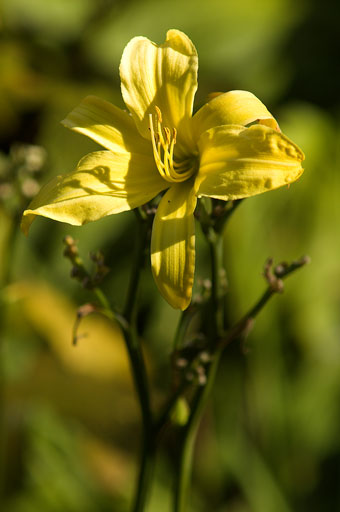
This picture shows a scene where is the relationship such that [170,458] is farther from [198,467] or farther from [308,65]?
[308,65]

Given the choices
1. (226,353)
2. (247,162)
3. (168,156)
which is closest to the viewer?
(247,162)

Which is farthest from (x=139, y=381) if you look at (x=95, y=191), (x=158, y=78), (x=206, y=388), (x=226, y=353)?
(x=226, y=353)

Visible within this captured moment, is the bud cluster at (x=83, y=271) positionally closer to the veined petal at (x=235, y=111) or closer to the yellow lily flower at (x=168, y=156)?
the yellow lily flower at (x=168, y=156)

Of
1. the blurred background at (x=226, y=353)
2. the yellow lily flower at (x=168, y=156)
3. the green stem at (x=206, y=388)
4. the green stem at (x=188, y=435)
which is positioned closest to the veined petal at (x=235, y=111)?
the yellow lily flower at (x=168, y=156)

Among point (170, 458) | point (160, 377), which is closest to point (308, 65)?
point (160, 377)

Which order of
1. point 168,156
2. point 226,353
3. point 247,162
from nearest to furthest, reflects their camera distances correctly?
→ 1. point 247,162
2. point 168,156
3. point 226,353

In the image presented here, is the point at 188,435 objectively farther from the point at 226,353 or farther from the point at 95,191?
the point at 226,353
